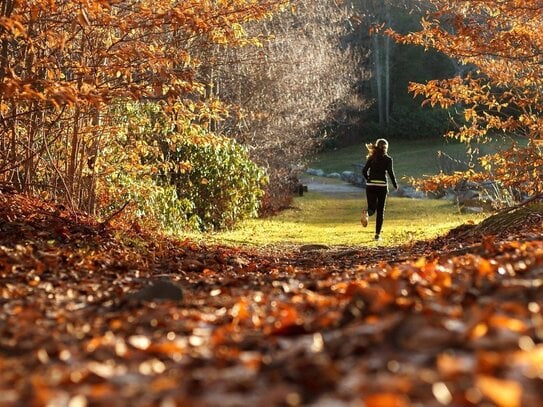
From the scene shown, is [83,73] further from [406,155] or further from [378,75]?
[378,75]

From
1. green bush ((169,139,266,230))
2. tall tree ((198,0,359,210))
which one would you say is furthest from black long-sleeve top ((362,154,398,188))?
tall tree ((198,0,359,210))

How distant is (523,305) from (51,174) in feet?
25.5

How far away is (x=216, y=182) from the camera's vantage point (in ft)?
51.9

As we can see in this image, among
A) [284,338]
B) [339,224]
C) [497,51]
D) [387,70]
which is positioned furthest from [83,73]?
[387,70]

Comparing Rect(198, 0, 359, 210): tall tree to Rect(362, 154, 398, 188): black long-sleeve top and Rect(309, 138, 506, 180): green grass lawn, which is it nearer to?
Rect(362, 154, 398, 188): black long-sleeve top

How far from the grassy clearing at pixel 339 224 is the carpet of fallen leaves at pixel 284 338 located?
7.35 m

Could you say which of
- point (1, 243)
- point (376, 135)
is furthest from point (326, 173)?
point (1, 243)

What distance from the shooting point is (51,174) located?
1007 cm

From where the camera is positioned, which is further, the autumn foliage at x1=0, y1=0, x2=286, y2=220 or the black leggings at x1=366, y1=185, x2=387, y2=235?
the black leggings at x1=366, y1=185, x2=387, y2=235

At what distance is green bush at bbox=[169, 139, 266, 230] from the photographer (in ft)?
50.4

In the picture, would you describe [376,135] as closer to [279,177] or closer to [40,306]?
[279,177]

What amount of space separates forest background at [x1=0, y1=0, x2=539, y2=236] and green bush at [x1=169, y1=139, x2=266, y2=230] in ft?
0.09

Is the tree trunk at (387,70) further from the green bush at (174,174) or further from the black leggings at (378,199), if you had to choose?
the black leggings at (378,199)

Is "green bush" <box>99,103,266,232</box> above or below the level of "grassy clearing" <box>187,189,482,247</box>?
above
